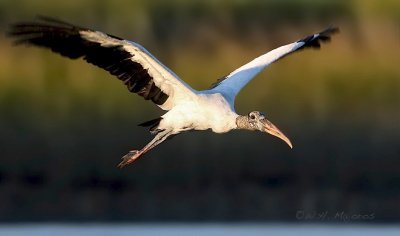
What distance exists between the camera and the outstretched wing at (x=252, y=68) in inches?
876

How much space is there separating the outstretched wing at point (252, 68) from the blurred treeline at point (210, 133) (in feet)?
7.49

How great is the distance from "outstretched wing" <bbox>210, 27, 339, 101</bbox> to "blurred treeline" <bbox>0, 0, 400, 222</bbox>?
2283mm

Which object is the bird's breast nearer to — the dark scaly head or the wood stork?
the wood stork

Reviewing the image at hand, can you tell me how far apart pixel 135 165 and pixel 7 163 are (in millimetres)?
1285

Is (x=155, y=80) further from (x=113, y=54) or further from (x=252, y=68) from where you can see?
(x=252, y=68)

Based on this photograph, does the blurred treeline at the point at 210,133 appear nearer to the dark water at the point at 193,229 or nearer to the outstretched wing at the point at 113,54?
the dark water at the point at 193,229

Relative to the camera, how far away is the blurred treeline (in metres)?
25.3

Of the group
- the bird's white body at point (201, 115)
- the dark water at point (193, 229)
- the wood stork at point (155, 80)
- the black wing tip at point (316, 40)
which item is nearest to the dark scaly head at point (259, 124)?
the wood stork at point (155, 80)

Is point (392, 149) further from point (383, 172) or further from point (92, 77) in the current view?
point (92, 77)

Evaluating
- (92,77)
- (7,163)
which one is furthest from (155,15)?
(7,163)

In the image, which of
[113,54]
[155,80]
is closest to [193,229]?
[155,80]

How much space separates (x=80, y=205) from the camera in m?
25.1

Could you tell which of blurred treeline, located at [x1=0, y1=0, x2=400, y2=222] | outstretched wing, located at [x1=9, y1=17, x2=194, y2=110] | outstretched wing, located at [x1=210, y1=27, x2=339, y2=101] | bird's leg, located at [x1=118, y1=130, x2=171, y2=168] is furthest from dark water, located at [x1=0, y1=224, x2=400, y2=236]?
outstretched wing, located at [x1=9, y1=17, x2=194, y2=110]

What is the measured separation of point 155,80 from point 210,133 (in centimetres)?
537
